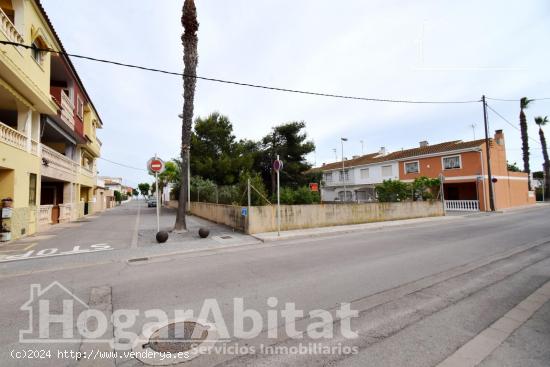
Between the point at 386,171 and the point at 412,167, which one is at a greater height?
the point at 412,167

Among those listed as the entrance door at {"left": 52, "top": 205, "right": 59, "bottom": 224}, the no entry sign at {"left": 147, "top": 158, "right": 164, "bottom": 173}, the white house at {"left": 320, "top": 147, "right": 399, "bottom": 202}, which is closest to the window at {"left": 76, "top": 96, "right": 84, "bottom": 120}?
the entrance door at {"left": 52, "top": 205, "right": 59, "bottom": 224}

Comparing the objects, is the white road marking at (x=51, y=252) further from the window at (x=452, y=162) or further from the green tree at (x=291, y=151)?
the window at (x=452, y=162)

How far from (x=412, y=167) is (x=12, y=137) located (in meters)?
32.2

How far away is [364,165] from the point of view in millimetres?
35719

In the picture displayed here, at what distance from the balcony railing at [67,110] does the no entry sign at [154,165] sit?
29.4ft

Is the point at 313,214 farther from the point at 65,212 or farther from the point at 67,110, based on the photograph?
the point at 65,212

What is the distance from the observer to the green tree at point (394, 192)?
62.8 feet

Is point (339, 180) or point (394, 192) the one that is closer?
point (394, 192)

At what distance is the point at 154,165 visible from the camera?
11.1 metres

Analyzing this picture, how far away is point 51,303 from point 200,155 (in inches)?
1009

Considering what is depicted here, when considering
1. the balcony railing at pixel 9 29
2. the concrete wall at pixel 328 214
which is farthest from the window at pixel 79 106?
the concrete wall at pixel 328 214

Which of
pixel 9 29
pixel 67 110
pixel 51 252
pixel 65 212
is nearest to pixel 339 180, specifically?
pixel 65 212

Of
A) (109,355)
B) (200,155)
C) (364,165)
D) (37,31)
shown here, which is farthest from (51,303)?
(364,165)

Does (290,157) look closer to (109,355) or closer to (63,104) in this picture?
(63,104)
